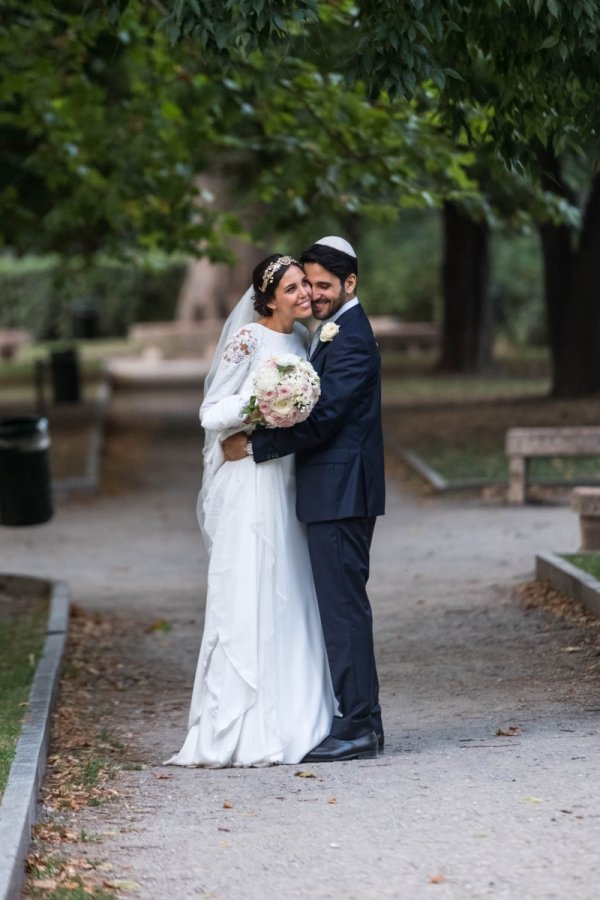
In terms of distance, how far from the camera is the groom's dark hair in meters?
6.49

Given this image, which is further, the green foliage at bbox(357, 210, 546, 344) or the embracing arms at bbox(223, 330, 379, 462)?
the green foliage at bbox(357, 210, 546, 344)

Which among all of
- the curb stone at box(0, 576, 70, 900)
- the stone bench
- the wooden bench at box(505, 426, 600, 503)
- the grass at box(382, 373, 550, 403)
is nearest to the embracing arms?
the curb stone at box(0, 576, 70, 900)

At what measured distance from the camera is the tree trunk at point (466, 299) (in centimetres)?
2889

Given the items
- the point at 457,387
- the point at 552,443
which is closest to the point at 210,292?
the point at 457,387

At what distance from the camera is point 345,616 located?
21.7ft

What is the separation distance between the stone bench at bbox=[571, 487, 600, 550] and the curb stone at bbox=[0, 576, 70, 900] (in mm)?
3874

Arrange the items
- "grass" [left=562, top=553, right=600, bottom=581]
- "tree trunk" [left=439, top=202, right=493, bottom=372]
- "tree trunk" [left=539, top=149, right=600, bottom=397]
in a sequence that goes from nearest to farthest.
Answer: "grass" [left=562, top=553, right=600, bottom=581], "tree trunk" [left=539, top=149, right=600, bottom=397], "tree trunk" [left=439, top=202, right=493, bottom=372]

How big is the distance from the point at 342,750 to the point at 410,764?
32 cm

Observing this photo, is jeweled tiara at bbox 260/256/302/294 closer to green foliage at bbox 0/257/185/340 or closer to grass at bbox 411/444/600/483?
grass at bbox 411/444/600/483

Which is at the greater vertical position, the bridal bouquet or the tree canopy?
the tree canopy

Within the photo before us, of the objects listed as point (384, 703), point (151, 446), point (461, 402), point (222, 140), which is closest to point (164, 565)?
point (222, 140)

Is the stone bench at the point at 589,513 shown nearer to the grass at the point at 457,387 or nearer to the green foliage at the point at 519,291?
the grass at the point at 457,387

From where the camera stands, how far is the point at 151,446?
22.1 meters

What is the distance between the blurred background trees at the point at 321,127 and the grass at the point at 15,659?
325 cm
